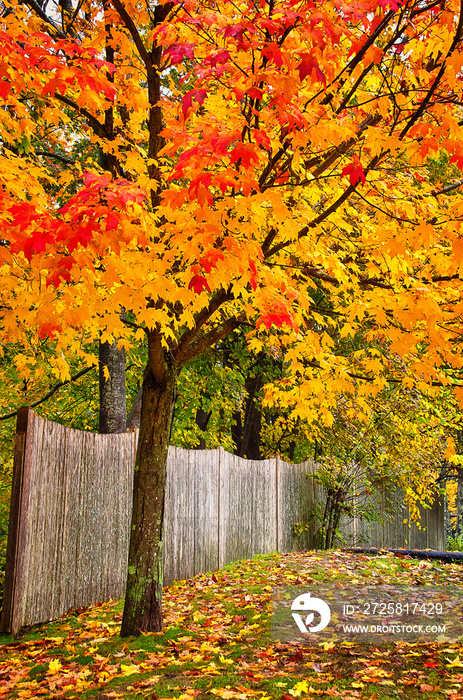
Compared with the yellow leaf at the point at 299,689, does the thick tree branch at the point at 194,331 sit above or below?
above

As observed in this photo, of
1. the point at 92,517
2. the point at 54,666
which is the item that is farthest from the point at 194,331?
the point at 54,666

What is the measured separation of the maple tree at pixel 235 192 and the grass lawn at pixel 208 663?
46 cm

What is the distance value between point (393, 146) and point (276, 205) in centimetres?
93

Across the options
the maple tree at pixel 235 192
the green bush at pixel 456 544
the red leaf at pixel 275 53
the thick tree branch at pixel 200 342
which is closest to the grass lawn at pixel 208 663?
the maple tree at pixel 235 192

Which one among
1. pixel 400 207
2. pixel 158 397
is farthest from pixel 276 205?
pixel 158 397

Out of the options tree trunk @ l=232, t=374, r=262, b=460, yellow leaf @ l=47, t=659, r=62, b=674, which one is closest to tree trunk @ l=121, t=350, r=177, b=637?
yellow leaf @ l=47, t=659, r=62, b=674

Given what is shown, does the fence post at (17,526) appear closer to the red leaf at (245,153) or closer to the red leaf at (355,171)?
the red leaf at (245,153)

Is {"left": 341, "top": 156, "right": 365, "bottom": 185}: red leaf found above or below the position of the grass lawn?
above

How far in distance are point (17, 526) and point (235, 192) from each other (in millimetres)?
3225

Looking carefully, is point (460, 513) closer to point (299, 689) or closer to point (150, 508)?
point (150, 508)

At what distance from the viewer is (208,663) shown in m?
4.15

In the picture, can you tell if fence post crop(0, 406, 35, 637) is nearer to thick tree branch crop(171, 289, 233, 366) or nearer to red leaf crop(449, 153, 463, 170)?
thick tree branch crop(171, 289, 233, 366)

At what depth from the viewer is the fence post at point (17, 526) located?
4.72 meters

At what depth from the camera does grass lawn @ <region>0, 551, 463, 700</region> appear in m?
3.61
